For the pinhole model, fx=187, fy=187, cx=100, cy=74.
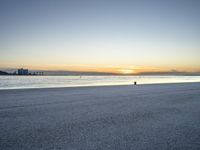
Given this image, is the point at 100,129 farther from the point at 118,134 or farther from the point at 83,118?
the point at 83,118

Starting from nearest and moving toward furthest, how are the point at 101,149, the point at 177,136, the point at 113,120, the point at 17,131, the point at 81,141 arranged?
1. the point at 101,149
2. the point at 81,141
3. the point at 177,136
4. the point at 17,131
5. the point at 113,120

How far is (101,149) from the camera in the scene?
12.0 feet


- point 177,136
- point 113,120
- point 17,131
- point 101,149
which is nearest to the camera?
point 101,149

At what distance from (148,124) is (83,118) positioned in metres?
2.14

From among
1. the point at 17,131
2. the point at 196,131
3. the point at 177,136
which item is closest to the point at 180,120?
the point at 196,131

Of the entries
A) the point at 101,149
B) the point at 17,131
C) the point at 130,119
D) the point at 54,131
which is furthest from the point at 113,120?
the point at 17,131

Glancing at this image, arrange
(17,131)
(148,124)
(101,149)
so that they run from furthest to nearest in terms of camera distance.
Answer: (148,124) < (17,131) < (101,149)

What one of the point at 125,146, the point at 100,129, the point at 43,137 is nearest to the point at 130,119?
the point at 100,129

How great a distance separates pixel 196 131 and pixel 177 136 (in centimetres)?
81

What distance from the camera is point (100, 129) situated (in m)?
5.00

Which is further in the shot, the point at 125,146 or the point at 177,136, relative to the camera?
the point at 177,136

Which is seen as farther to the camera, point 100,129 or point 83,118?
point 83,118

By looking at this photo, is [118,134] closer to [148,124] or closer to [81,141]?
[81,141]

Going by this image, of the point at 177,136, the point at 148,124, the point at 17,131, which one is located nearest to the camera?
the point at 177,136
